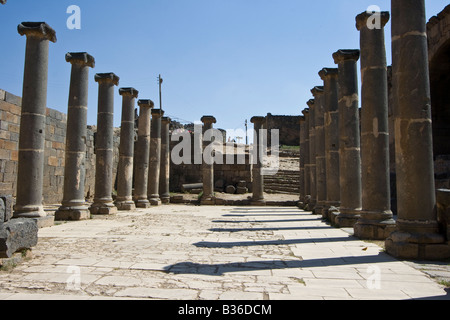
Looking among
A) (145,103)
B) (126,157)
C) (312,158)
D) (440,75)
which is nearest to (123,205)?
(126,157)

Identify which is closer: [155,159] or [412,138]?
[412,138]

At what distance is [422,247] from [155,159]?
1554cm

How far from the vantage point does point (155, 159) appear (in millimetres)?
19828

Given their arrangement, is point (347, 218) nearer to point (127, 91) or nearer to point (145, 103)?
point (127, 91)

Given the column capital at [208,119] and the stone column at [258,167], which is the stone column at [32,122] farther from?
the stone column at [258,167]

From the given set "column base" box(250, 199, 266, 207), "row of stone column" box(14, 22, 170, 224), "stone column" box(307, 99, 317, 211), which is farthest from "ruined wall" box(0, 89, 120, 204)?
"stone column" box(307, 99, 317, 211)

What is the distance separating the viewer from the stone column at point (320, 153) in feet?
46.0

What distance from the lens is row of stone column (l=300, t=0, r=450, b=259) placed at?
632cm

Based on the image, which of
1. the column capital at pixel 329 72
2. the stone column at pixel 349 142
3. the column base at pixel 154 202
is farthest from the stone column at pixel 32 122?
the column base at pixel 154 202

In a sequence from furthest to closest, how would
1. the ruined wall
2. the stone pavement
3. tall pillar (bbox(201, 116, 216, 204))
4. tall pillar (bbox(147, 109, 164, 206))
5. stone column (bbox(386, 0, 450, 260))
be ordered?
tall pillar (bbox(201, 116, 216, 204)), tall pillar (bbox(147, 109, 164, 206)), the ruined wall, stone column (bbox(386, 0, 450, 260)), the stone pavement

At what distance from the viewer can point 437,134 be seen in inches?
705

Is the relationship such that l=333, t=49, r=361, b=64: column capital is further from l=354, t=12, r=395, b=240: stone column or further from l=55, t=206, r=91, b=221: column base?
l=55, t=206, r=91, b=221: column base

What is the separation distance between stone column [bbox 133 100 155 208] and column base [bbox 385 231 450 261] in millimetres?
13433
